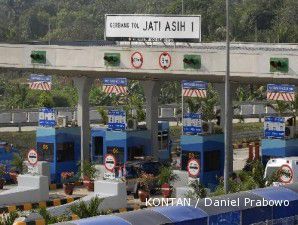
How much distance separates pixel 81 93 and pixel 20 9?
122m

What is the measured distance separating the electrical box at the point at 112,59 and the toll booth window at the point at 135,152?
3331 mm

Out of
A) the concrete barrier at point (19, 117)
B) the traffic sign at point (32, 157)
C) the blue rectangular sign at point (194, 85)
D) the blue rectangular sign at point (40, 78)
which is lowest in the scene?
the traffic sign at point (32, 157)

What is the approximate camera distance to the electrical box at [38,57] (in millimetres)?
41031

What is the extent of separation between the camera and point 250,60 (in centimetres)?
3544

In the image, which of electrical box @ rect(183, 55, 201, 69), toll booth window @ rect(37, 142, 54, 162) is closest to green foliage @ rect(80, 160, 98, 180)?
toll booth window @ rect(37, 142, 54, 162)

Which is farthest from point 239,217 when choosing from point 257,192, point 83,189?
point 83,189

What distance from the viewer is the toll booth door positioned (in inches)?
1649

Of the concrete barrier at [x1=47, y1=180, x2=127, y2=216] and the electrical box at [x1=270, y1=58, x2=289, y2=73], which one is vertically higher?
the electrical box at [x1=270, y1=58, x2=289, y2=73]

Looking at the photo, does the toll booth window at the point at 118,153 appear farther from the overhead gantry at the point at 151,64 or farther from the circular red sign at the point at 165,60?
the circular red sign at the point at 165,60

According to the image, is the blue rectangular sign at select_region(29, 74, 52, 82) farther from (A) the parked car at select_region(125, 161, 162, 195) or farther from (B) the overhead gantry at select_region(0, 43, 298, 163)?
(A) the parked car at select_region(125, 161, 162, 195)

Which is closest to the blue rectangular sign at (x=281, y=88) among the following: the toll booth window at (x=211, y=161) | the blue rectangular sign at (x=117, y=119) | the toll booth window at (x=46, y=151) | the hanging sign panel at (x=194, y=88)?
the toll booth window at (x=211, y=161)

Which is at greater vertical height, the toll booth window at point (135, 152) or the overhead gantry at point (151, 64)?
the overhead gantry at point (151, 64)

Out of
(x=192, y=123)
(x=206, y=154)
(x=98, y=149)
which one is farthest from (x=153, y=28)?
(x=98, y=149)

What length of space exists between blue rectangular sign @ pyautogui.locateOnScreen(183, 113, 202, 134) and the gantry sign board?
9.59 ft
